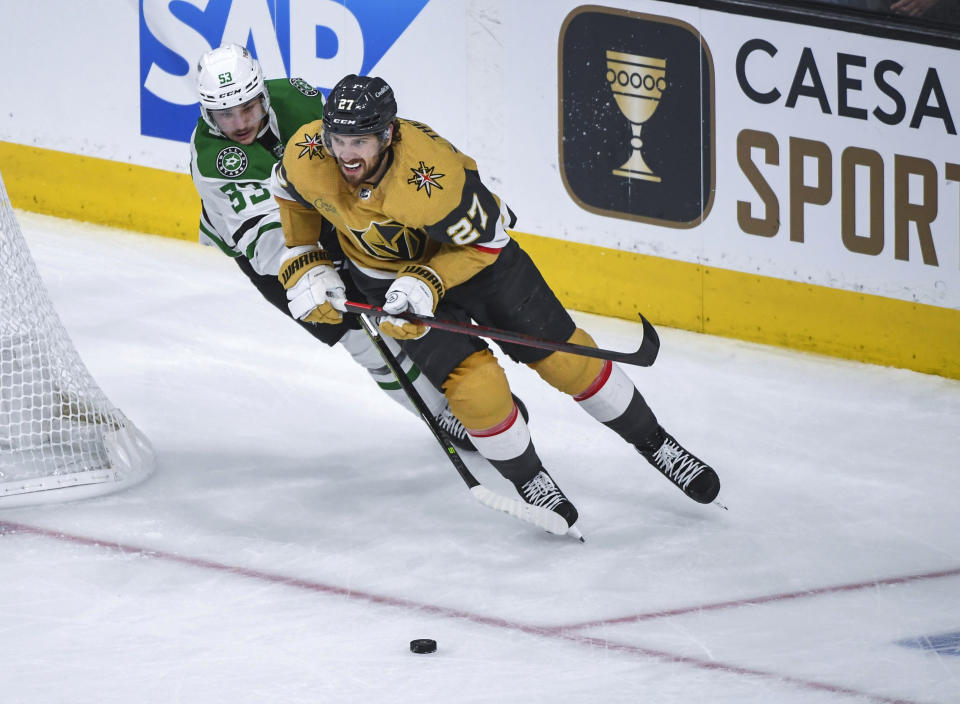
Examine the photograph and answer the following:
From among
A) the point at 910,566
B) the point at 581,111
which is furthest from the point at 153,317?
the point at 910,566

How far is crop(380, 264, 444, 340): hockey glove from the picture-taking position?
3.51m

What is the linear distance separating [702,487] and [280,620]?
112cm

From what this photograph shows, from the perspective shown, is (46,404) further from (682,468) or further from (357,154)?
(682,468)

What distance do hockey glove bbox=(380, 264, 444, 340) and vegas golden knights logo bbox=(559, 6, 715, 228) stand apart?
1.78 metres

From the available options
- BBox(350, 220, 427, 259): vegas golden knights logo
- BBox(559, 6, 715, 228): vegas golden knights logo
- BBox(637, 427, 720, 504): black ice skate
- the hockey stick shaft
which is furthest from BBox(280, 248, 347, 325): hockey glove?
BBox(559, 6, 715, 228): vegas golden knights logo

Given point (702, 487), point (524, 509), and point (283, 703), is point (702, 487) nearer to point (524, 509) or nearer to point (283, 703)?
point (524, 509)

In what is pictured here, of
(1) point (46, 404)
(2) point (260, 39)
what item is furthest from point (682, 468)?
(2) point (260, 39)

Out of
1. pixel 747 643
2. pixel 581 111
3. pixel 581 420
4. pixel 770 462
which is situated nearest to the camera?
pixel 747 643

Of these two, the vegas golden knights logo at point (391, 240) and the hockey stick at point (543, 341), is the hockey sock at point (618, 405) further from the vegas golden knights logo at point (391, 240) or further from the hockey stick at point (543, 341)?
the vegas golden knights logo at point (391, 240)

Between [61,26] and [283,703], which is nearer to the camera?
[283,703]

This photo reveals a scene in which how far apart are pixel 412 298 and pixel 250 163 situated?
715 mm

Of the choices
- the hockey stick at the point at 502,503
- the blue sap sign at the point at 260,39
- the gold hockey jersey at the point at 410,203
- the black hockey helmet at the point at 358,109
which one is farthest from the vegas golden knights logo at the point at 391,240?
the blue sap sign at the point at 260,39

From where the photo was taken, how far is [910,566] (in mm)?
3621

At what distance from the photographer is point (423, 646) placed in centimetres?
316
